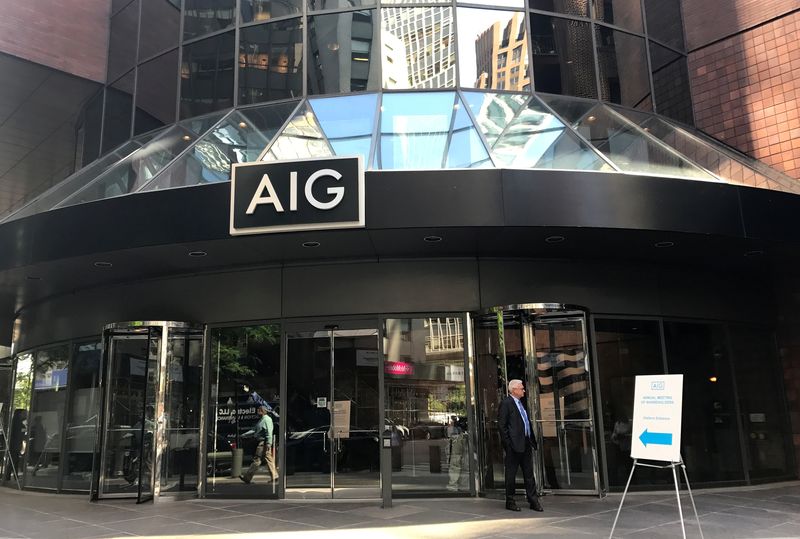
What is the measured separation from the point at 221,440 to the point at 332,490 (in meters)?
2.12

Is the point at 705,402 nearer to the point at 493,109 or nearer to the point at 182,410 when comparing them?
the point at 493,109

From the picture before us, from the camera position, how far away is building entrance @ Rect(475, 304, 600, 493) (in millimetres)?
9680

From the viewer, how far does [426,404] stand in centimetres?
A: 998

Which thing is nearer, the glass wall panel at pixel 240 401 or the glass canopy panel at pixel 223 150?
the glass canopy panel at pixel 223 150

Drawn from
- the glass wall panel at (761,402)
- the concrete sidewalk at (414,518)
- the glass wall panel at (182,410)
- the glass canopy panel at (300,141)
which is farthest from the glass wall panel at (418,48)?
the glass wall panel at (761,402)

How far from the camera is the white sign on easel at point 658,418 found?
6.00m

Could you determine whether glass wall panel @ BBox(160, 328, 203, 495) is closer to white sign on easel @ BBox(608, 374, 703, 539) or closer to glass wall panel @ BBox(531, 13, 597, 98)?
white sign on easel @ BBox(608, 374, 703, 539)

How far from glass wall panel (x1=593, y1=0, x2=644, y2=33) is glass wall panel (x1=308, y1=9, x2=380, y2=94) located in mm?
4710

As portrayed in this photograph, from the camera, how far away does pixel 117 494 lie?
1028cm

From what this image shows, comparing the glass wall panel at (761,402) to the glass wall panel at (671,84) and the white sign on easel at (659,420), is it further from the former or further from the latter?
the white sign on easel at (659,420)

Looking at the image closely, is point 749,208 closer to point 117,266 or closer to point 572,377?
point 572,377

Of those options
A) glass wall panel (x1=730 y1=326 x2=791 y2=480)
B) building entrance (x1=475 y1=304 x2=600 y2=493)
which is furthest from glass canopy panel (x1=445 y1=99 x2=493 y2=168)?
glass wall panel (x1=730 y1=326 x2=791 y2=480)

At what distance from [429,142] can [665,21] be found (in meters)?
7.34

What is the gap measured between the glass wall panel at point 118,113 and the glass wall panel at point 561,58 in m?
8.61
